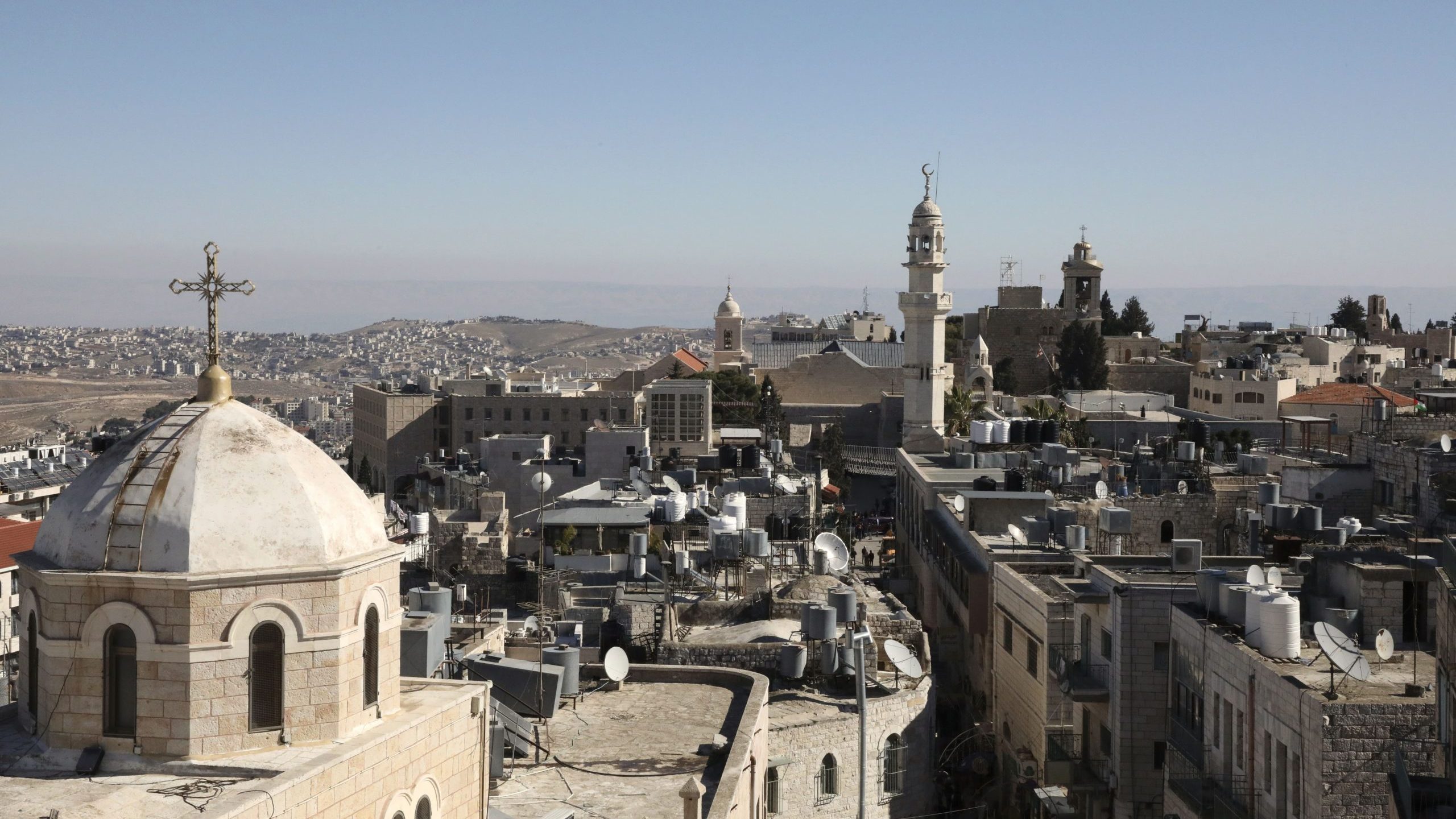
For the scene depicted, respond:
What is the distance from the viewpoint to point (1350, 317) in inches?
3600

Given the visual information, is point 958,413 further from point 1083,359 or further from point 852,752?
point 852,752

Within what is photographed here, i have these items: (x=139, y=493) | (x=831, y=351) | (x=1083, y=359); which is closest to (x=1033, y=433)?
(x=1083, y=359)

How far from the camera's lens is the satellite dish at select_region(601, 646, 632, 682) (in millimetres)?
15055

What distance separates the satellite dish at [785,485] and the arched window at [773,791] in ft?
54.3

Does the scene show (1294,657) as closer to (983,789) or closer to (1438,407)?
(983,789)

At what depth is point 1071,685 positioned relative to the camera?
17.5 m

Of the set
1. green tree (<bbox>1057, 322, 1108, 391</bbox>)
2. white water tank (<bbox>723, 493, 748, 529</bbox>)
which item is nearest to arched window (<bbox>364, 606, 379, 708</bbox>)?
white water tank (<bbox>723, 493, 748, 529</bbox>)

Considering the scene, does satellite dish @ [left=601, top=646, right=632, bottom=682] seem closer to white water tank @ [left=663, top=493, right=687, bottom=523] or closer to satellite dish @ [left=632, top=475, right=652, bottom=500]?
white water tank @ [left=663, top=493, right=687, bottom=523]

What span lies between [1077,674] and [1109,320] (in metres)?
71.8

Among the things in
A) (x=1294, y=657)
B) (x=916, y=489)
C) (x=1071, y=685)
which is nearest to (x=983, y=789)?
(x=1071, y=685)

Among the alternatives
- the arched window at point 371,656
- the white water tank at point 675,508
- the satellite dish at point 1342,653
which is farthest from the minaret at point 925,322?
the arched window at point 371,656

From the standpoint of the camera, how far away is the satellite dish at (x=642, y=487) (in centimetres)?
3164

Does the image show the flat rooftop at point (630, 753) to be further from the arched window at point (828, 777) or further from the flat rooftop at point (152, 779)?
the flat rooftop at point (152, 779)

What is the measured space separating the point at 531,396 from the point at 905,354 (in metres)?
19.3
